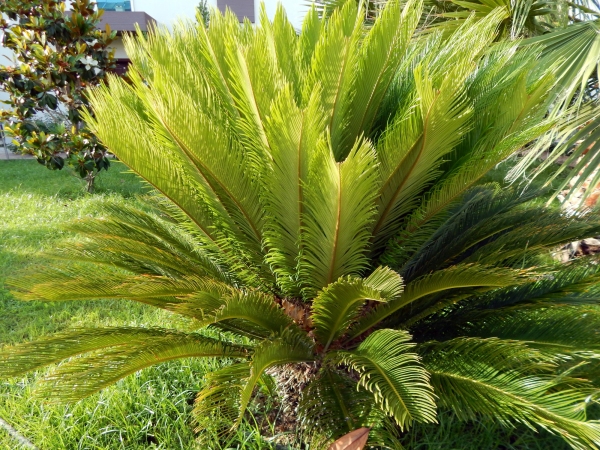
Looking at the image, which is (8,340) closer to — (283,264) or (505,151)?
(283,264)

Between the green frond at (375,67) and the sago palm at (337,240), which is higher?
the green frond at (375,67)

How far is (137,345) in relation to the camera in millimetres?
1961

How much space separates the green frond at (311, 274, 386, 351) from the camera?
1.68m

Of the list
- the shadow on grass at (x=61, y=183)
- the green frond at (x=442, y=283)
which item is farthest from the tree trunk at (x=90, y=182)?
the green frond at (x=442, y=283)

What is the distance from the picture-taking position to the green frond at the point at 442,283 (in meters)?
1.72

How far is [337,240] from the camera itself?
6.07ft

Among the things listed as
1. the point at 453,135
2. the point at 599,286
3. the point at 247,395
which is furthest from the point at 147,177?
the point at 599,286

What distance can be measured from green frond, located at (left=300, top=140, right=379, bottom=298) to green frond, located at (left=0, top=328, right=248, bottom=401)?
50 centimetres

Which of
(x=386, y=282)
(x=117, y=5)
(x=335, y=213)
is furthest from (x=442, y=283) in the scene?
(x=117, y=5)

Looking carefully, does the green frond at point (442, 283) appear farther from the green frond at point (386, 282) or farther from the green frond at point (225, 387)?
the green frond at point (225, 387)

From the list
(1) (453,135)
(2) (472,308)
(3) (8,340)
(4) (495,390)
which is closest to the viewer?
(4) (495,390)

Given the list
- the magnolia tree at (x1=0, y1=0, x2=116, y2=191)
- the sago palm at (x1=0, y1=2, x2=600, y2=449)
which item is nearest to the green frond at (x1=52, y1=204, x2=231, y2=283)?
the sago palm at (x1=0, y1=2, x2=600, y2=449)

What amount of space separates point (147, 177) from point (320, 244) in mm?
704

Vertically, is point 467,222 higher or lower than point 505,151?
lower
